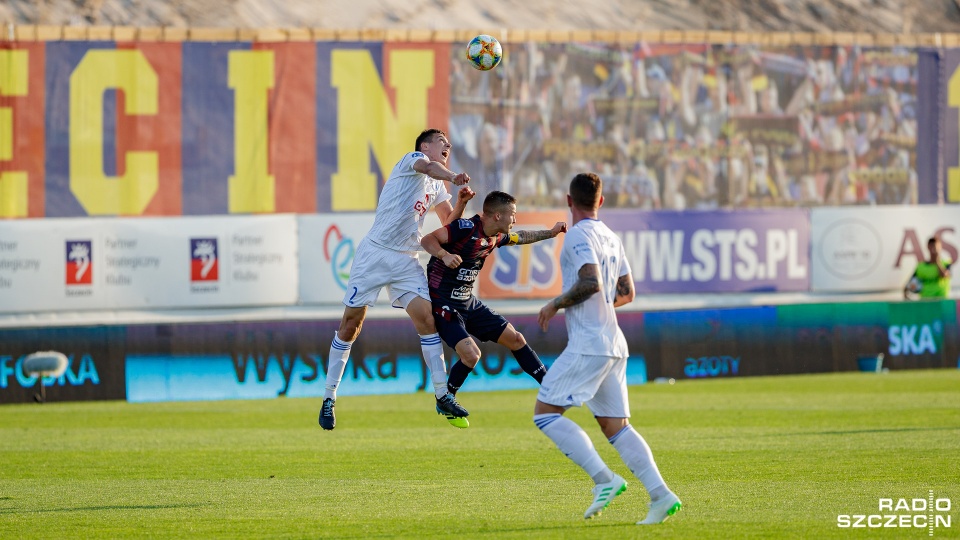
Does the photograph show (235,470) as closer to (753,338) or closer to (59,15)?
(753,338)

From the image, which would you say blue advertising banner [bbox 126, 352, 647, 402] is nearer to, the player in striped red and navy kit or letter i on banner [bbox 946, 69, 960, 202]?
letter i on banner [bbox 946, 69, 960, 202]

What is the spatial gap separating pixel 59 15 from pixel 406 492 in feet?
101

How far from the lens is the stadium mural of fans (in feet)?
72.1

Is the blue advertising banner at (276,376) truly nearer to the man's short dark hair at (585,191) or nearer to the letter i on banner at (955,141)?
the letter i on banner at (955,141)

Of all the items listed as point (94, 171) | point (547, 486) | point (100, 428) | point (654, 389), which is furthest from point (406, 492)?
point (94, 171)

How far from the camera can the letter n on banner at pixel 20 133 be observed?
20.7 m

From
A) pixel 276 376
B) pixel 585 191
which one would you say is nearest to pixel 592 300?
pixel 585 191

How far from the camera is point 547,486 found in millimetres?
10188

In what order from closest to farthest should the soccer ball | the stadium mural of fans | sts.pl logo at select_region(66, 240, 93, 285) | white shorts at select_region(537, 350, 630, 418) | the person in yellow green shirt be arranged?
white shorts at select_region(537, 350, 630, 418)
the soccer ball
sts.pl logo at select_region(66, 240, 93, 285)
the stadium mural of fans
the person in yellow green shirt

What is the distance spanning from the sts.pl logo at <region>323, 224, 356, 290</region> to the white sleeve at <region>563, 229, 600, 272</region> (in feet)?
43.4

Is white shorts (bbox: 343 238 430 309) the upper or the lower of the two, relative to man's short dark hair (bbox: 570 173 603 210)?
lower

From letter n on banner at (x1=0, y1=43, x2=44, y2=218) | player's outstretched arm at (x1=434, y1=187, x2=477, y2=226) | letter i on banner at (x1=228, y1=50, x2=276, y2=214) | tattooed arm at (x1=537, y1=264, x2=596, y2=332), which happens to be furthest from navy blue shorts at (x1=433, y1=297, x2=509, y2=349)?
letter n on banner at (x1=0, y1=43, x2=44, y2=218)

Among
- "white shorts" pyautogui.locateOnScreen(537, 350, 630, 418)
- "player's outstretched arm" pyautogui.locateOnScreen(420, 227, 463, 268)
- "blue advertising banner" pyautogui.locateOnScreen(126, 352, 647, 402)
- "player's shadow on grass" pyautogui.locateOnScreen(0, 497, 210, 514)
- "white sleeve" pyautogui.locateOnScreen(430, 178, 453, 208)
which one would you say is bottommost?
"blue advertising banner" pyautogui.locateOnScreen(126, 352, 647, 402)

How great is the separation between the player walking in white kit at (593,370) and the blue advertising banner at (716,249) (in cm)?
1380
